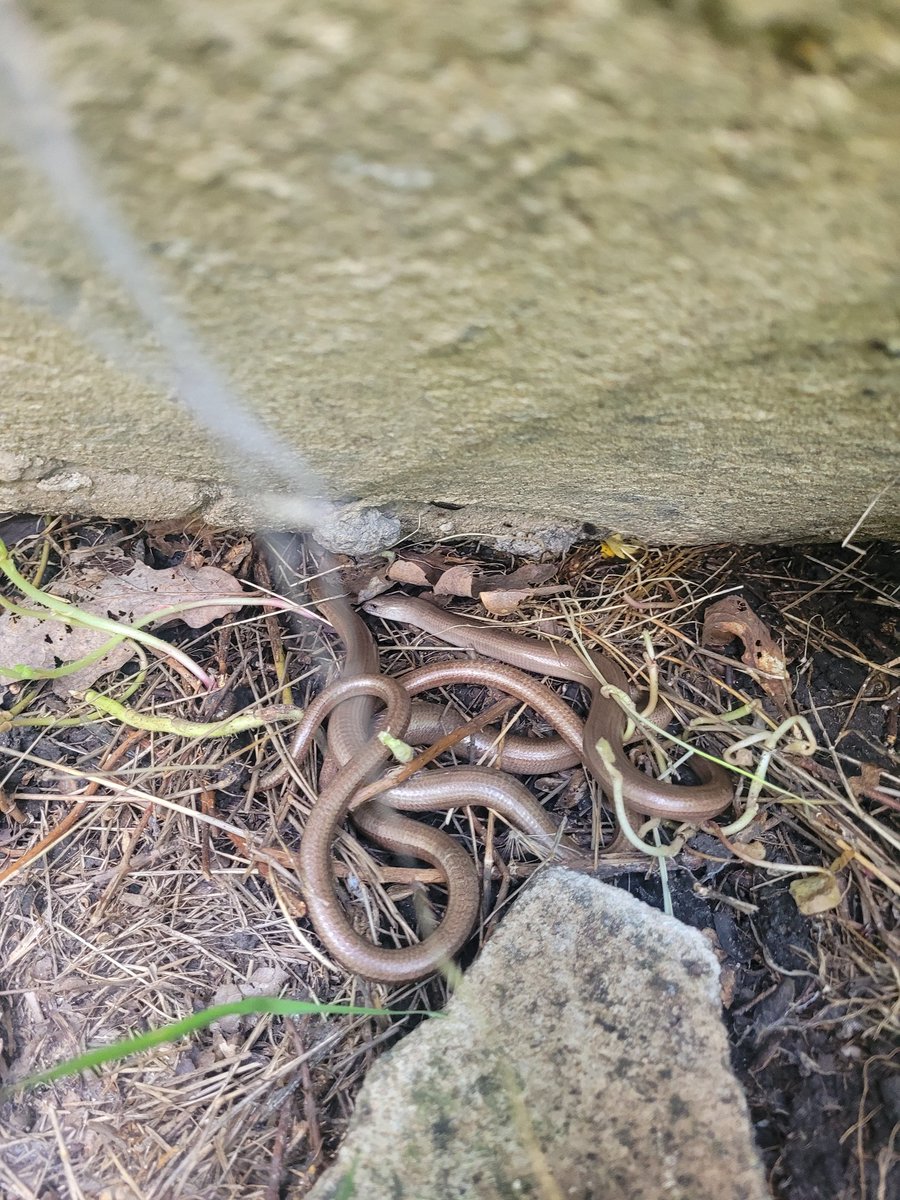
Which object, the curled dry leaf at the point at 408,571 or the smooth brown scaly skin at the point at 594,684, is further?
the curled dry leaf at the point at 408,571

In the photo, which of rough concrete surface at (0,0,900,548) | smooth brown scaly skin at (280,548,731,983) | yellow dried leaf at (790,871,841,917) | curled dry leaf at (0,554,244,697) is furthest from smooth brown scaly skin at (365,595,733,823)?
rough concrete surface at (0,0,900,548)

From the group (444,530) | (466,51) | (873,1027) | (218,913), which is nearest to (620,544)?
(444,530)

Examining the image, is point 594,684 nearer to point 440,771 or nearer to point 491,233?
point 440,771

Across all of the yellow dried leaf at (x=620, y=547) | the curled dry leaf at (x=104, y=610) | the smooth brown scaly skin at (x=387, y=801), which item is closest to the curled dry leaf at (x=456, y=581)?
the smooth brown scaly skin at (x=387, y=801)

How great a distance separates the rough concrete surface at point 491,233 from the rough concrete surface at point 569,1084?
1010 millimetres

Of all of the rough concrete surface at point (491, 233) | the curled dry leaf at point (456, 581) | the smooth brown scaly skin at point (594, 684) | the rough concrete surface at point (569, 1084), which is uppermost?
the rough concrete surface at point (491, 233)

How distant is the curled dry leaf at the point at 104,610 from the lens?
2.11m

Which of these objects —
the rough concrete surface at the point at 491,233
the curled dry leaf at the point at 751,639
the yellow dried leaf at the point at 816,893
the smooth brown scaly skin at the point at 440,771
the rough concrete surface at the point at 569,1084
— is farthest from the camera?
the curled dry leaf at the point at 751,639

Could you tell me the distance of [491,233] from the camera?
1063mm

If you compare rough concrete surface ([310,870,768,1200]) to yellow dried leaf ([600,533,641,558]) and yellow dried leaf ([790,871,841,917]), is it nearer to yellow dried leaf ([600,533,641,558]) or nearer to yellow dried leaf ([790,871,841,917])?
yellow dried leaf ([790,871,841,917])

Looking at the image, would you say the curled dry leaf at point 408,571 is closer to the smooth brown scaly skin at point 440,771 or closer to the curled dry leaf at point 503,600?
the smooth brown scaly skin at point 440,771

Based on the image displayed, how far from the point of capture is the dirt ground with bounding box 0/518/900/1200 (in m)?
1.59

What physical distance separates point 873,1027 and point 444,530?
4.80 feet

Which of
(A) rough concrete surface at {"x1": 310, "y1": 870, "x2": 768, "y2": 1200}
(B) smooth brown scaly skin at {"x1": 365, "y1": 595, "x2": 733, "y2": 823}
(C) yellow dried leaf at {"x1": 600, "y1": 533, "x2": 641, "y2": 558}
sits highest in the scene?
(C) yellow dried leaf at {"x1": 600, "y1": 533, "x2": 641, "y2": 558}
